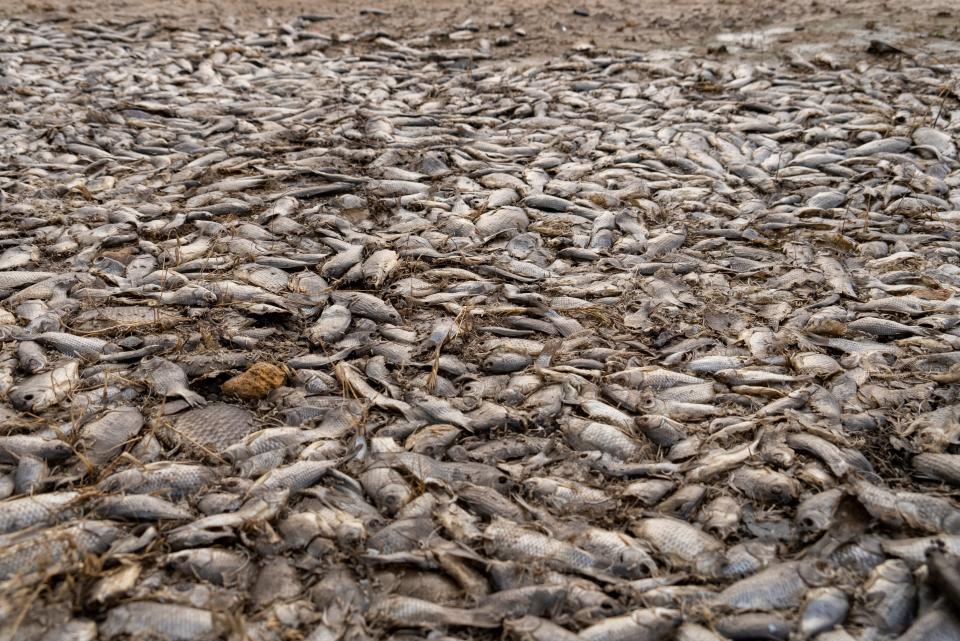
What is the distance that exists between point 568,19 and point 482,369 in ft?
27.9

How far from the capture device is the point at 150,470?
3.56 meters

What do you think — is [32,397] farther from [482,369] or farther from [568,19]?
[568,19]

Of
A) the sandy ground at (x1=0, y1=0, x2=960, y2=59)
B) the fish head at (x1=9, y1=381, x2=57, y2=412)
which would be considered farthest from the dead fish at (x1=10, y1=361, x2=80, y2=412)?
the sandy ground at (x1=0, y1=0, x2=960, y2=59)

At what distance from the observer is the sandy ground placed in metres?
10.3

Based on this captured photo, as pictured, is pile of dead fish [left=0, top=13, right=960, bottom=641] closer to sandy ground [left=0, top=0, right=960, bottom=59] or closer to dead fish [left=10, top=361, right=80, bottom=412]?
dead fish [left=10, top=361, right=80, bottom=412]

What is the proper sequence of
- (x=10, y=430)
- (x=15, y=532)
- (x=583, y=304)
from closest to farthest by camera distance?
(x=15, y=532) → (x=10, y=430) → (x=583, y=304)

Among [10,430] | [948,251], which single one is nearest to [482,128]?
[948,251]

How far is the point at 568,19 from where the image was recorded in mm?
11555

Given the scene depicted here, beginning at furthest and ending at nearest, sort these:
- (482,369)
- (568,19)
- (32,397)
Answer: (568,19) → (482,369) → (32,397)

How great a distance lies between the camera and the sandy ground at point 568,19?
10336 millimetres

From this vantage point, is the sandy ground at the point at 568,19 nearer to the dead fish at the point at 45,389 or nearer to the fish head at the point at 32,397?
the dead fish at the point at 45,389

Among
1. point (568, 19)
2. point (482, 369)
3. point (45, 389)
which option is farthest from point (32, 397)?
point (568, 19)

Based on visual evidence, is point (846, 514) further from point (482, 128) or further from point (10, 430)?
point (482, 128)

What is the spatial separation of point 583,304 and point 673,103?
4.22 m
